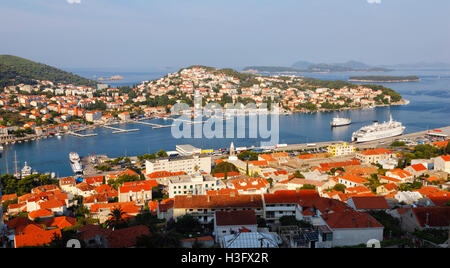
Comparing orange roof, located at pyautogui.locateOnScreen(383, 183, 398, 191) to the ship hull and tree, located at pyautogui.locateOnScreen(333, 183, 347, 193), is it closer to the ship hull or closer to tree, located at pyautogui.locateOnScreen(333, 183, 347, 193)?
tree, located at pyautogui.locateOnScreen(333, 183, 347, 193)

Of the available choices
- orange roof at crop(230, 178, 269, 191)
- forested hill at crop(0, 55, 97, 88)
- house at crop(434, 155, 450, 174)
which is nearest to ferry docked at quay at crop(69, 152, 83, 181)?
orange roof at crop(230, 178, 269, 191)

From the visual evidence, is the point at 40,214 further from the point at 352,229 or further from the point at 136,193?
the point at 352,229

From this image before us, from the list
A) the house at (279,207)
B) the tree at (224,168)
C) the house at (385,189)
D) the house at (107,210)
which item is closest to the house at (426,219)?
the house at (279,207)

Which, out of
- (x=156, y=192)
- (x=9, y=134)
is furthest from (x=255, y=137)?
(x=9, y=134)

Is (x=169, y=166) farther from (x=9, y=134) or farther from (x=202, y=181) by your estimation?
(x=9, y=134)

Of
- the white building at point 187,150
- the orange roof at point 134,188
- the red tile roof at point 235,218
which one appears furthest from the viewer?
the white building at point 187,150

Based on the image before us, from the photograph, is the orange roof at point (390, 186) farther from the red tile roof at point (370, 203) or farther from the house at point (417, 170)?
the red tile roof at point (370, 203)
